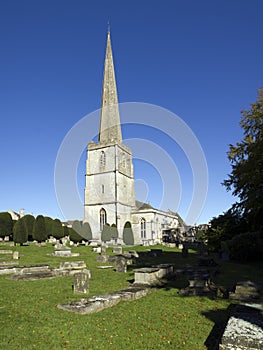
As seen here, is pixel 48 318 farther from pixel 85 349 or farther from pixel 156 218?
pixel 156 218

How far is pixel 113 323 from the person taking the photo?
618 centimetres

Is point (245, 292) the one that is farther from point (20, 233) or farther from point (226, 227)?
point (20, 233)

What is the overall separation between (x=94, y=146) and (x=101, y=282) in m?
43.8

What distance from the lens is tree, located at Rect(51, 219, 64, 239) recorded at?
36997 millimetres

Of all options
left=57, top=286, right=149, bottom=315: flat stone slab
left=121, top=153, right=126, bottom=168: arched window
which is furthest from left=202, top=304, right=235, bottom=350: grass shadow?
left=121, top=153, right=126, bottom=168: arched window

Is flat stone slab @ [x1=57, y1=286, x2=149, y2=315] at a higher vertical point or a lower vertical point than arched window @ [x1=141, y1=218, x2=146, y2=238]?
lower

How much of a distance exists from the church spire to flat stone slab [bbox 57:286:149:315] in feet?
154

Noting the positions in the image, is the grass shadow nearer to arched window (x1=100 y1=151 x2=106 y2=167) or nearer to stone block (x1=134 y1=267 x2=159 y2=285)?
stone block (x1=134 y1=267 x2=159 y2=285)

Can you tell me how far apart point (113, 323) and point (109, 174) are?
4479cm

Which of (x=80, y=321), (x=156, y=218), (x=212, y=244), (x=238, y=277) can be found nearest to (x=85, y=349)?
(x=80, y=321)

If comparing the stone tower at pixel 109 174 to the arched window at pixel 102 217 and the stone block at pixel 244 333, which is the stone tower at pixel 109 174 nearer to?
the arched window at pixel 102 217

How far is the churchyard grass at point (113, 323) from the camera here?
5.12 metres

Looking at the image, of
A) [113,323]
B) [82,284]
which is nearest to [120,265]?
[82,284]

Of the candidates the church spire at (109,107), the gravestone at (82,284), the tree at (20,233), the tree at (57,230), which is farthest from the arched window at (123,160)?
the gravestone at (82,284)
